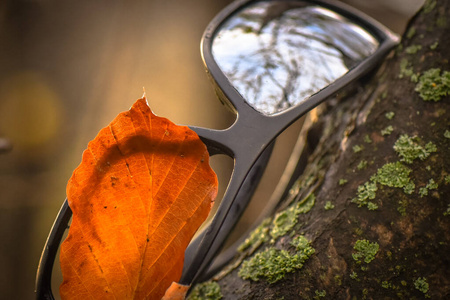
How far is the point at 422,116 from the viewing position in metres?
0.31

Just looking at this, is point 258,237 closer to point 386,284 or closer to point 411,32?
point 386,284

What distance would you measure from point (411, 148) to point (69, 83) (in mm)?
1025

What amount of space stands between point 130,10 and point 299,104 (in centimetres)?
97

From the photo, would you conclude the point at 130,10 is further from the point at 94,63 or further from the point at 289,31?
the point at 289,31

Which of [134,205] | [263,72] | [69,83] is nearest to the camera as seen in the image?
[134,205]

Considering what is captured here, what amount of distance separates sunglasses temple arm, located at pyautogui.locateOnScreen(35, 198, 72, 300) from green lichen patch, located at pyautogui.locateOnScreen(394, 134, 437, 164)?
11.8 inches

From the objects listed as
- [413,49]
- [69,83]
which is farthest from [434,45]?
[69,83]

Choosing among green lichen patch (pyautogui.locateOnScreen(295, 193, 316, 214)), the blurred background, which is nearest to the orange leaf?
green lichen patch (pyautogui.locateOnScreen(295, 193, 316, 214))

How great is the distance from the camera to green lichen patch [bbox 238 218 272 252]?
14.2 inches

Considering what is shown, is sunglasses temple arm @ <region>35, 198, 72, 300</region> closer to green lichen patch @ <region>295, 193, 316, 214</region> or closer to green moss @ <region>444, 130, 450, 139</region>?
green lichen patch @ <region>295, 193, 316, 214</region>

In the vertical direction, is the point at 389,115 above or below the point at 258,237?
above

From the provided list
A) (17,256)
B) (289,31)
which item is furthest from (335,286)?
(17,256)

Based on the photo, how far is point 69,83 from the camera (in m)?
1.06

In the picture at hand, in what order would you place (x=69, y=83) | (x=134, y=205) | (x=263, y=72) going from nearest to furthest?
1. (x=134, y=205)
2. (x=263, y=72)
3. (x=69, y=83)
